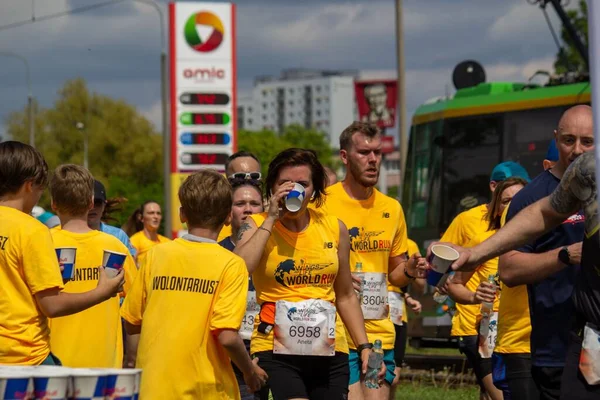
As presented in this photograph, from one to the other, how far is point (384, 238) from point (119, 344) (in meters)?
2.24

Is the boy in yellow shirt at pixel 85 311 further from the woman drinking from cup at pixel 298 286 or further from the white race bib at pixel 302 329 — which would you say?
the white race bib at pixel 302 329

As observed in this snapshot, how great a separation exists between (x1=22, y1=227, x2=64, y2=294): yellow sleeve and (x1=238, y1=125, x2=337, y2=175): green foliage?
113 meters

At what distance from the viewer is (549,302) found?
6.54 m

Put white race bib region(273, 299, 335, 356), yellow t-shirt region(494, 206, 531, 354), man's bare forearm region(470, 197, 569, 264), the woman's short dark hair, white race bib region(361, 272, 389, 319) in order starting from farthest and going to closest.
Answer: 1. white race bib region(361, 272, 389, 319)
2. yellow t-shirt region(494, 206, 531, 354)
3. the woman's short dark hair
4. white race bib region(273, 299, 335, 356)
5. man's bare forearm region(470, 197, 569, 264)

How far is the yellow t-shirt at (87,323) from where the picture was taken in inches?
296

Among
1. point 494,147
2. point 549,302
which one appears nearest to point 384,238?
point 549,302

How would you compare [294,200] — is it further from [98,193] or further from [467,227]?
[467,227]

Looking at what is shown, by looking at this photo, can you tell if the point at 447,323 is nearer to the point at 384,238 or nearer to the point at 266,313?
the point at 384,238

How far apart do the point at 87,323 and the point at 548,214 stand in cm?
305

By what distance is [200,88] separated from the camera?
30719mm

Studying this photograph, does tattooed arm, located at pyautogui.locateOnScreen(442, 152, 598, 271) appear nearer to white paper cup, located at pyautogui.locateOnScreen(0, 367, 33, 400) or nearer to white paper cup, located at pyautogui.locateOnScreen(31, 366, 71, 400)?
white paper cup, located at pyautogui.locateOnScreen(31, 366, 71, 400)

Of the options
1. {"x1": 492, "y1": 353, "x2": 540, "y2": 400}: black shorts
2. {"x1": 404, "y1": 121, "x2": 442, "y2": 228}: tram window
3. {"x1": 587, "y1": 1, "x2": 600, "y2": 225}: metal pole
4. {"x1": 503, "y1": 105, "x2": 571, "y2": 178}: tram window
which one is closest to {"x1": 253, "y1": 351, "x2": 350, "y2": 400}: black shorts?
{"x1": 492, "y1": 353, "x2": 540, "y2": 400}: black shorts

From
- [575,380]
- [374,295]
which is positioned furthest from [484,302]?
[575,380]

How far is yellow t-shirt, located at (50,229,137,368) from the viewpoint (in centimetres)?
752
